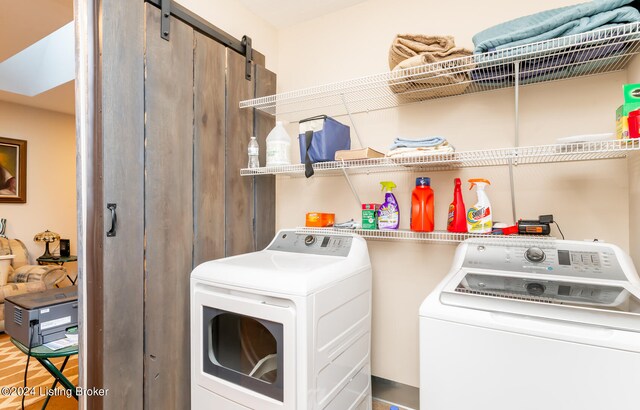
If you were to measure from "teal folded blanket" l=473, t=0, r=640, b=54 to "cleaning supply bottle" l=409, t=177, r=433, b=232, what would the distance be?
69 cm

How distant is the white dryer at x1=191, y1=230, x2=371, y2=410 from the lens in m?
1.25

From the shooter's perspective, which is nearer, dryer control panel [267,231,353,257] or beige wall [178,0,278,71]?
dryer control panel [267,231,353,257]

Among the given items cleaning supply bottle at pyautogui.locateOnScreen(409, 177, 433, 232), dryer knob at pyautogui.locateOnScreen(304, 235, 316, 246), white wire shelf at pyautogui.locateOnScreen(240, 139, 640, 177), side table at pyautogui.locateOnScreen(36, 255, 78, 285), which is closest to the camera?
white wire shelf at pyautogui.locateOnScreen(240, 139, 640, 177)

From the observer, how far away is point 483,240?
1517 mm

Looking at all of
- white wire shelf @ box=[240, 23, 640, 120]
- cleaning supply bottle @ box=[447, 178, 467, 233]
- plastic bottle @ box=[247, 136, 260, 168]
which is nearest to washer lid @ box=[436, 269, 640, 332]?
cleaning supply bottle @ box=[447, 178, 467, 233]

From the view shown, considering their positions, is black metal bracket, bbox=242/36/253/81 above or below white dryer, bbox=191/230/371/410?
above

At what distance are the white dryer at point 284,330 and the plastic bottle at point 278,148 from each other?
23.7 inches

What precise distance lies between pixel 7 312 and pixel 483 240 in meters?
2.49

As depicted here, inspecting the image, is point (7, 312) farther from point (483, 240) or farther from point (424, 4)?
point (424, 4)

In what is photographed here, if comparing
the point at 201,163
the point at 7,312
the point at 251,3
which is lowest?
the point at 7,312

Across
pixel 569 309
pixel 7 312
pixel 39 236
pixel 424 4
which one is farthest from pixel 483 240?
pixel 39 236

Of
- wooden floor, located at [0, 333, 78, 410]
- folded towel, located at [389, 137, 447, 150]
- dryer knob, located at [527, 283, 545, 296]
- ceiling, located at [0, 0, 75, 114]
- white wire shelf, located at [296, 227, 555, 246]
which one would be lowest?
wooden floor, located at [0, 333, 78, 410]

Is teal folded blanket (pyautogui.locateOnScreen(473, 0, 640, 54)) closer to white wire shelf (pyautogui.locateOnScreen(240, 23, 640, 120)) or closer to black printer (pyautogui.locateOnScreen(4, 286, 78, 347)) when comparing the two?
white wire shelf (pyautogui.locateOnScreen(240, 23, 640, 120))

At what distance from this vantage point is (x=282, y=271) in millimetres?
1371
